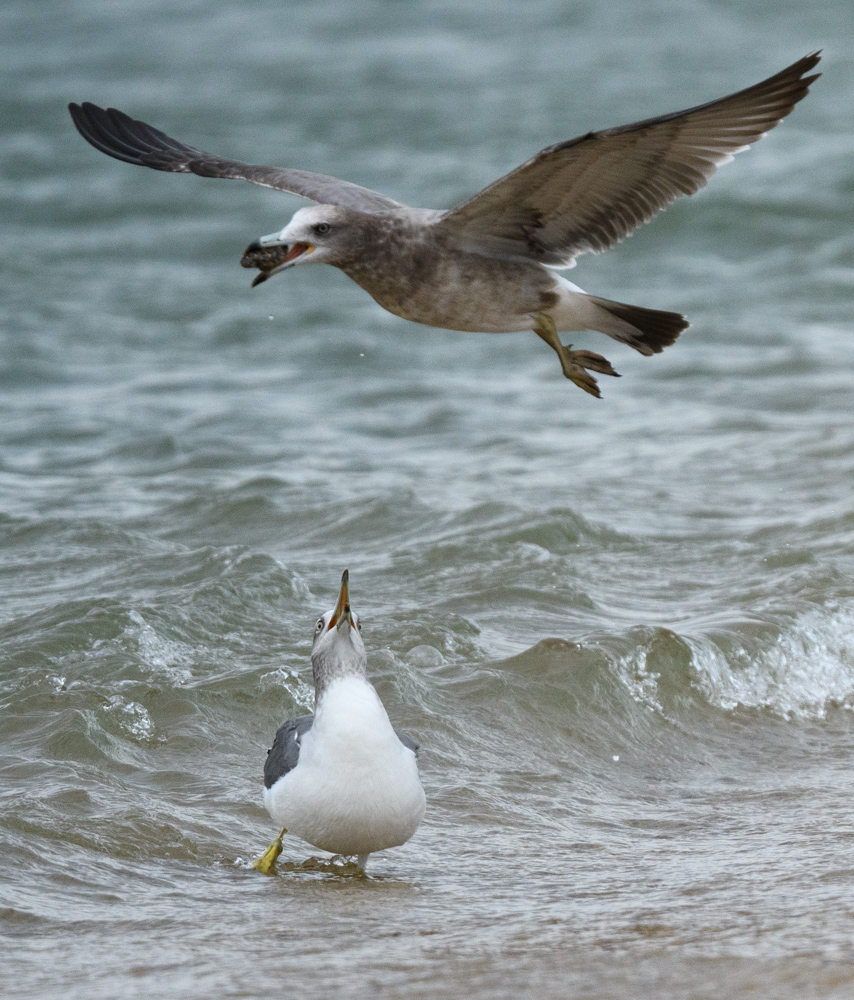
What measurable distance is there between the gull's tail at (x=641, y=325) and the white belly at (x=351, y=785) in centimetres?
161

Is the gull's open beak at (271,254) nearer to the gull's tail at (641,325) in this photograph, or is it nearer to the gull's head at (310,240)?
the gull's head at (310,240)

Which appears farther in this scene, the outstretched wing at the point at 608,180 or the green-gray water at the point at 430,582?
the outstretched wing at the point at 608,180

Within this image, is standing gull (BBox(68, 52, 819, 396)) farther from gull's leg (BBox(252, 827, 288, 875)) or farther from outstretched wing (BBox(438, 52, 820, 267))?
gull's leg (BBox(252, 827, 288, 875))

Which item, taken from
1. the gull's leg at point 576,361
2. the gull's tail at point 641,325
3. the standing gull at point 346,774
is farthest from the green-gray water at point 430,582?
the gull's tail at point 641,325

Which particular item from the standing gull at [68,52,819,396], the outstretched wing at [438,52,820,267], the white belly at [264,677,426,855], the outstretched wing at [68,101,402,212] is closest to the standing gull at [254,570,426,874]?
the white belly at [264,677,426,855]

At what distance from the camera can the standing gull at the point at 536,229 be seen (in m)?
4.51

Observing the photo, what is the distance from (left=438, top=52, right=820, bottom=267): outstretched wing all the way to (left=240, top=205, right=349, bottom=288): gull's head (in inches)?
14.7

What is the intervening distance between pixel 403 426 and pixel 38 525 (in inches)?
111

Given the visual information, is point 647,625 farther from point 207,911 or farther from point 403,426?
point 403,426

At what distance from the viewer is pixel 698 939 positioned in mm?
3309

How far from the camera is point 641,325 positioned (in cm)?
502

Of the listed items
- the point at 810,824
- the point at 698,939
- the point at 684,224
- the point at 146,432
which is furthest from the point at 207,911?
the point at 684,224

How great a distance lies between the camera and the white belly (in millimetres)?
4000

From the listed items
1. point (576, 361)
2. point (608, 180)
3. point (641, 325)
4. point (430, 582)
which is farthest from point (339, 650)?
point (430, 582)
